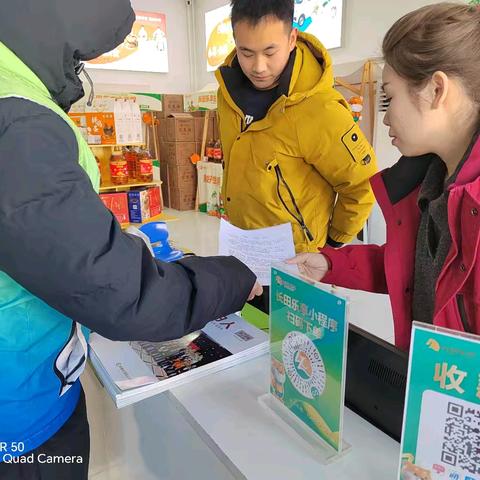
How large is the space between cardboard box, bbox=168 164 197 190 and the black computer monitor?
552cm

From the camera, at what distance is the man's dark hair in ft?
4.36

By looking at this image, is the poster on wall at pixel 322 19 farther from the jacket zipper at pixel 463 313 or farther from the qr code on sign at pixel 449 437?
the qr code on sign at pixel 449 437

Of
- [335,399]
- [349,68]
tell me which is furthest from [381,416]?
[349,68]

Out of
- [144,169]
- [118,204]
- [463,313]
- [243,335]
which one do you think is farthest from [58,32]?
[144,169]

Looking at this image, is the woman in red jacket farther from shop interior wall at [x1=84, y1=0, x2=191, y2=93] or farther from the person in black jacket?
shop interior wall at [x1=84, y1=0, x2=191, y2=93]

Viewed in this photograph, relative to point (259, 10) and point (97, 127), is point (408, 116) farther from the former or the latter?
point (97, 127)

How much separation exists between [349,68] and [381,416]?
4172 mm

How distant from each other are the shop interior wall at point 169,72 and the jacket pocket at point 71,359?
6.80m

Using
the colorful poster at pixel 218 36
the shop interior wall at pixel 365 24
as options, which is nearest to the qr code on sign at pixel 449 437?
the shop interior wall at pixel 365 24

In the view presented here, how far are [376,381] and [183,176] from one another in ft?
18.4

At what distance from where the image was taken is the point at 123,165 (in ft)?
12.3

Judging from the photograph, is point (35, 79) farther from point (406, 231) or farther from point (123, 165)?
point (123, 165)

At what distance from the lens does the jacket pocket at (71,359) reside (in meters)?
0.76

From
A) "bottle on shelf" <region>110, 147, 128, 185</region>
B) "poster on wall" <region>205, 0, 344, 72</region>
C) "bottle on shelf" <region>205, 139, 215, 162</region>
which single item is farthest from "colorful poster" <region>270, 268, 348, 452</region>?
"bottle on shelf" <region>205, 139, 215, 162</region>
